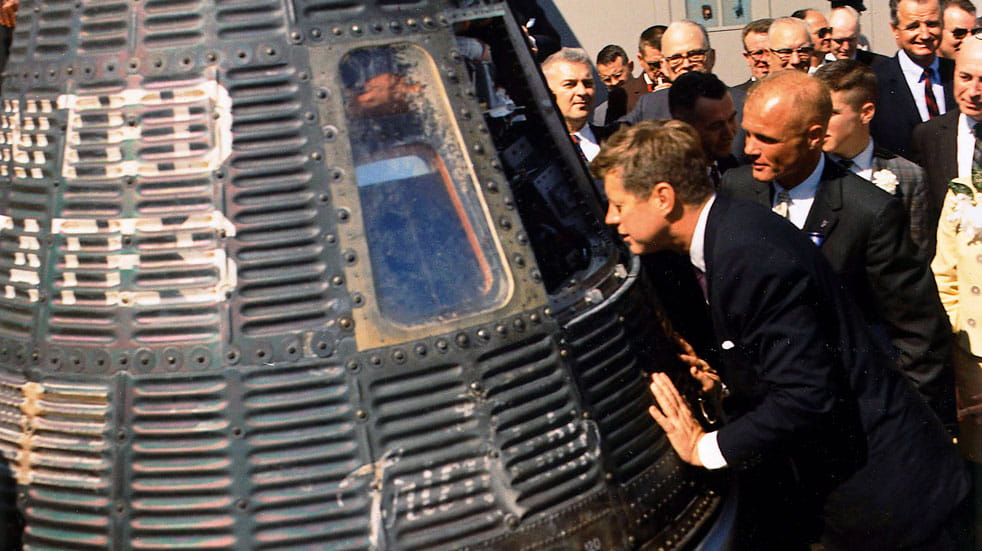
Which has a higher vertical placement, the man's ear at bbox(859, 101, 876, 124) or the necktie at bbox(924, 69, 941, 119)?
the necktie at bbox(924, 69, 941, 119)

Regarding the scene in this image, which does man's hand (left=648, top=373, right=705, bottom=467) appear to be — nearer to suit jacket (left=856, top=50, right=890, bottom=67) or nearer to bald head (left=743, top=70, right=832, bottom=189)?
bald head (left=743, top=70, right=832, bottom=189)

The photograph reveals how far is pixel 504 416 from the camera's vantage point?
7.95ft

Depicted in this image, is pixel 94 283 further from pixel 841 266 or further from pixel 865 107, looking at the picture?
pixel 865 107

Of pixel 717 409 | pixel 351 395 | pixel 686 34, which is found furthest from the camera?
pixel 686 34

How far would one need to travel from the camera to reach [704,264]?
258 cm

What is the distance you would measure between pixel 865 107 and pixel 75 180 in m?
2.67

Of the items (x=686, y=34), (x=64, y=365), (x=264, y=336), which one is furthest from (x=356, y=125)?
(x=686, y=34)

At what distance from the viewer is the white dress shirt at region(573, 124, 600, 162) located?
440 cm

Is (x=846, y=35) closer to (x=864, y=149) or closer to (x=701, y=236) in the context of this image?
(x=864, y=149)

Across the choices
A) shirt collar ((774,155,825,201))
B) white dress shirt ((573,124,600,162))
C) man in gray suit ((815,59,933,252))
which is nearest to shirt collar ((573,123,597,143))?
white dress shirt ((573,124,600,162))

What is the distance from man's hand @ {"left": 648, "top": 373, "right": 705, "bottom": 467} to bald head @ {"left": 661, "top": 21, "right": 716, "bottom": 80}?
10.7 ft

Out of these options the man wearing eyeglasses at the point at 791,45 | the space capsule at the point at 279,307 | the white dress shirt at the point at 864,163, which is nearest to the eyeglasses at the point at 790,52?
the man wearing eyeglasses at the point at 791,45

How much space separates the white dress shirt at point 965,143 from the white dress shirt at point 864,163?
0.72 meters

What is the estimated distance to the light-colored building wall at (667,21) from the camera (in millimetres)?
9516
